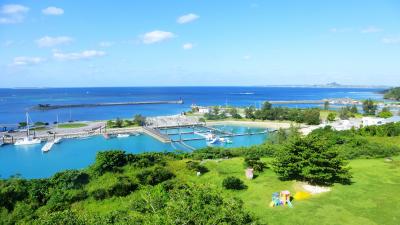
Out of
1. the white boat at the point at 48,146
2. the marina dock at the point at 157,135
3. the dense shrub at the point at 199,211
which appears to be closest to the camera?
the dense shrub at the point at 199,211

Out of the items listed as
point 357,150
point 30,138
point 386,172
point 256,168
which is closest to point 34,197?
point 256,168

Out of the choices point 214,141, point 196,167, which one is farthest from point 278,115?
point 196,167

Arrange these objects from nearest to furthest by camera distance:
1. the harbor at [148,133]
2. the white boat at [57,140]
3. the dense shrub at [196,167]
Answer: the dense shrub at [196,167] < the white boat at [57,140] < the harbor at [148,133]

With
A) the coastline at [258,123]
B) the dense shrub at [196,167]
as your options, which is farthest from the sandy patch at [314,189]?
the coastline at [258,123]

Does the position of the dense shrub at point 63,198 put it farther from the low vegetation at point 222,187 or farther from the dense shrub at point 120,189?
the dense shrub at point 120,189

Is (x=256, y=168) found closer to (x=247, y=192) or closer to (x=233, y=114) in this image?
(x=247, y=192)

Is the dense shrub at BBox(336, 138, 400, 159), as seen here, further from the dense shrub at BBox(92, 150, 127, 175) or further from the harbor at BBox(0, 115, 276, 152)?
the harbor at BBox(0, 115, 276, 152)
